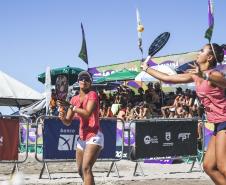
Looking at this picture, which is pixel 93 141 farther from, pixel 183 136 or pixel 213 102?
pixel 183 136

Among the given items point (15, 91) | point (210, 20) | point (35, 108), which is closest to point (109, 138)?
point (210, 20)

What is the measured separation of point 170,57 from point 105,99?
4.53 m

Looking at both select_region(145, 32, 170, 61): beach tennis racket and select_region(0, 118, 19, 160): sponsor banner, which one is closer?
select_region(145, 32, 170, 61): beach tennis racket

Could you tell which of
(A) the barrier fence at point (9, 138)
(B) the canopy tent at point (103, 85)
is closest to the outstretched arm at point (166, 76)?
(A) the barrier fence at point (9, 138)

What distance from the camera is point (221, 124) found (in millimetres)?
5762

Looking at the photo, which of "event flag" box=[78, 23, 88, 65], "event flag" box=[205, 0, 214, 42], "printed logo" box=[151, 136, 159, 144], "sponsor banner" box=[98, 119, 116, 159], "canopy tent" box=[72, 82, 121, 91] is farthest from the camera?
"event flag" box=[78, 23, 88, 65]

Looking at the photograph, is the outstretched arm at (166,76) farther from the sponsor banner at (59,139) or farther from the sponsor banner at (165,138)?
the sponsor banner at (165,138)

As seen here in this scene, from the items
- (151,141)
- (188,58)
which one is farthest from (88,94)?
(188,58)

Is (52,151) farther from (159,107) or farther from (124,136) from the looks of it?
(159,107)

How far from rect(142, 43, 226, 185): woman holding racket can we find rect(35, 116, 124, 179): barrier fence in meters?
4.60

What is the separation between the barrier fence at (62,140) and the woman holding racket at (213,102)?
15.1ft

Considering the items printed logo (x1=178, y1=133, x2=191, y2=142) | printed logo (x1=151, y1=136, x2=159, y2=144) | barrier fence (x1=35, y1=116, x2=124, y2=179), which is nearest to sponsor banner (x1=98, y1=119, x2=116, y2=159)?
barrier fence (x1=35, y1=116, x2=124, y2=179)

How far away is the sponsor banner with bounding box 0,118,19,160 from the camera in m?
9.88

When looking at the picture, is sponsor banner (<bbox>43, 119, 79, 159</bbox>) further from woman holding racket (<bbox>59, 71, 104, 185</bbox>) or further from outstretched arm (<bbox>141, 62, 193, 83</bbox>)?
outstretched arm (<bbox>141, 62, 193, 83</bbox>)
